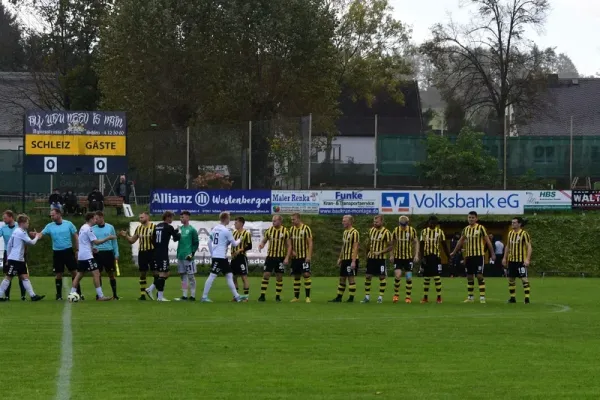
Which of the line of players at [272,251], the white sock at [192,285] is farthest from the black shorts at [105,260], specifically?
the white sock at [192,285]

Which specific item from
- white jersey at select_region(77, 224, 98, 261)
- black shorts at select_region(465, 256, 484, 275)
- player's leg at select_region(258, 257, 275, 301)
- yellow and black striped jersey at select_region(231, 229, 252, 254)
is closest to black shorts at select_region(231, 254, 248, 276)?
yellow and black striped jersey at select_region(231, 229, 252, 254)

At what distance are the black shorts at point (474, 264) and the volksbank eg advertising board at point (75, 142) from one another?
21928mm

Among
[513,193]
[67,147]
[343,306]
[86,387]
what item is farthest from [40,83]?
[86,387]

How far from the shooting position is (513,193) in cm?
4597

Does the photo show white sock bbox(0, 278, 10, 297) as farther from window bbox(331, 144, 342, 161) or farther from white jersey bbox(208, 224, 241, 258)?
window bbox(331, 144, 342, 161)

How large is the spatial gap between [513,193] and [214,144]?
12.9m

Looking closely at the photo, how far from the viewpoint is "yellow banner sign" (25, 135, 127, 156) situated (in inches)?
1730

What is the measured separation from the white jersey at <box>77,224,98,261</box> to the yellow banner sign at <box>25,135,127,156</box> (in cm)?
2019

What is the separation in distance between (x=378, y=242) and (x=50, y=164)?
22501 millimetres

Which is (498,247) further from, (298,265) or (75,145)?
(298,265)

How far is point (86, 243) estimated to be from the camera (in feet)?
79.4

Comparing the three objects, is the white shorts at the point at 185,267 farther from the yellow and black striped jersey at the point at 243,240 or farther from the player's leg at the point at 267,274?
the player's leg at the point at 267,274

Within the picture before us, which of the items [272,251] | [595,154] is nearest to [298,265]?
[272,251]

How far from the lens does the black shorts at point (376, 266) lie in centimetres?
2542
